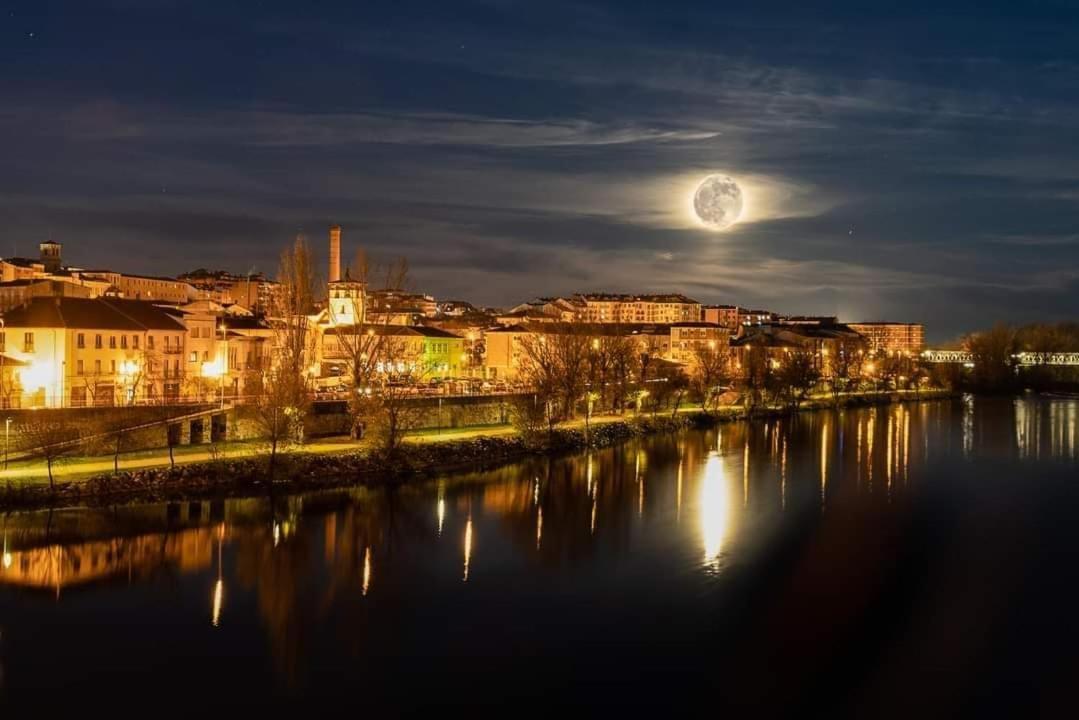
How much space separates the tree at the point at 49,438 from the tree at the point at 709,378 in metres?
24.8

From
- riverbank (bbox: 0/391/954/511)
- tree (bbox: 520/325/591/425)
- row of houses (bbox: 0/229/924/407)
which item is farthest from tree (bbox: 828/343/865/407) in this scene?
riverbank (bbox: 0/391/954/511)

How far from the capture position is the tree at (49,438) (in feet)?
58.0

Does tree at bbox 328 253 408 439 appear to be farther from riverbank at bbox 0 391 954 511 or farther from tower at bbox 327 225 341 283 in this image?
tower at bbox 327 225 341 283

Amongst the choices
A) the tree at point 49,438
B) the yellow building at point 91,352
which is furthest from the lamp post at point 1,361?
the tree at point 49,438

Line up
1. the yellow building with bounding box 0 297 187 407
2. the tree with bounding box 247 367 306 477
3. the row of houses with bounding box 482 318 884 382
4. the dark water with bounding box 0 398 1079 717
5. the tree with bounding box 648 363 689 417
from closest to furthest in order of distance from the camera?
the dark water with bounding box 0 398 1079 717, the tree with bounding box 247 367 306 477, the yellow building with bounding box 0 297 187 407, the tree with bounding box 648 363 689 417, the row of houses with bounding box 482 318 884 382

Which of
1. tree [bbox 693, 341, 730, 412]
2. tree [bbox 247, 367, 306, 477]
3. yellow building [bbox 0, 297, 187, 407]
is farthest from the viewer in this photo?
tree [bbox 693, 341, 730, 412]

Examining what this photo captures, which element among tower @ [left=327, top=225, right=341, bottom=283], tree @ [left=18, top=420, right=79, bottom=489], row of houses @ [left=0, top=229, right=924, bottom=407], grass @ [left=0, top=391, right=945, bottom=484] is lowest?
grass @ [left=0, top=391, right=945, bottom=484]

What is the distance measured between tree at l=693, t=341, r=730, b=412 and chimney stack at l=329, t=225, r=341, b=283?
714 inches

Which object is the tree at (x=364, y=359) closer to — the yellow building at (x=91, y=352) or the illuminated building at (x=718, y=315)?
the yellow building at (x=91, y=352)

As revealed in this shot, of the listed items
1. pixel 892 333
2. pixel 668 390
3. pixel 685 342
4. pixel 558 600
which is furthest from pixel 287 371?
pixel 892 333

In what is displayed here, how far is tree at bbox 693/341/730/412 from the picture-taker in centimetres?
3940

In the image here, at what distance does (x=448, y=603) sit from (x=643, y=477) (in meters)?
11.1

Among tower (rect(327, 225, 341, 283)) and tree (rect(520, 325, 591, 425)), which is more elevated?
tower (rect(327, 225, 341, 283))

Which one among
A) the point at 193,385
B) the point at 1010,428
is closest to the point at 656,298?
the point at 1010,428
